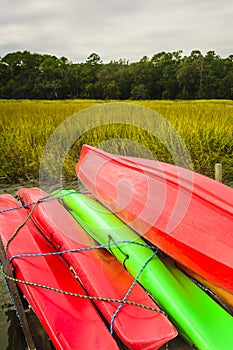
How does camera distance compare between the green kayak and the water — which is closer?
the green kayak

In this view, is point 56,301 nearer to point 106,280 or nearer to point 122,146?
point 106,280

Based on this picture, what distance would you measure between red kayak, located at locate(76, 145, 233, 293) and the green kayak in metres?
0.10

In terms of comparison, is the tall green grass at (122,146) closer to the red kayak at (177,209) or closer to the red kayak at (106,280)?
the red kayak at (177,209)

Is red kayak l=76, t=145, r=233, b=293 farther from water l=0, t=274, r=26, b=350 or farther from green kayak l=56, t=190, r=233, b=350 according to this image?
water l=0, t=274, r=26, b=350

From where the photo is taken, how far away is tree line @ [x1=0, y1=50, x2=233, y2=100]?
119 ft

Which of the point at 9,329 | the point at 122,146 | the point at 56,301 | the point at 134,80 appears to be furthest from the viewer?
the point at 134,80

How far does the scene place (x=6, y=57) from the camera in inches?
1815

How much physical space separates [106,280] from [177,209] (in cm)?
67

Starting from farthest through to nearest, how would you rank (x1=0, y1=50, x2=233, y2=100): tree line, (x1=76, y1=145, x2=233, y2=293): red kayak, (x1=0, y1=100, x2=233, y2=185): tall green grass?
(x1=0, y1=50, x2=233, y2=100): tree line < (x1=0, y1=100, x2=233, y2=185): tall green grass < (x1=76, y1=145, x2=233, y2=293): red kayak

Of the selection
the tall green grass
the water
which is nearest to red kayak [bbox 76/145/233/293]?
the water

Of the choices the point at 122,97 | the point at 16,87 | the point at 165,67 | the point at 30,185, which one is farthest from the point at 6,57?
the point at 30,185

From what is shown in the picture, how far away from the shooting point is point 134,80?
3816cm

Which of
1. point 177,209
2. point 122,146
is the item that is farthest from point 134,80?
point 177,209

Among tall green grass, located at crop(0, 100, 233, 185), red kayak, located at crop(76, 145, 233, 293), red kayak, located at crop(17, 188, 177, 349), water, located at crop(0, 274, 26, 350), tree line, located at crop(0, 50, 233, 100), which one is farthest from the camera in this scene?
tree line, located at crop(0, 50, 233, 100)
